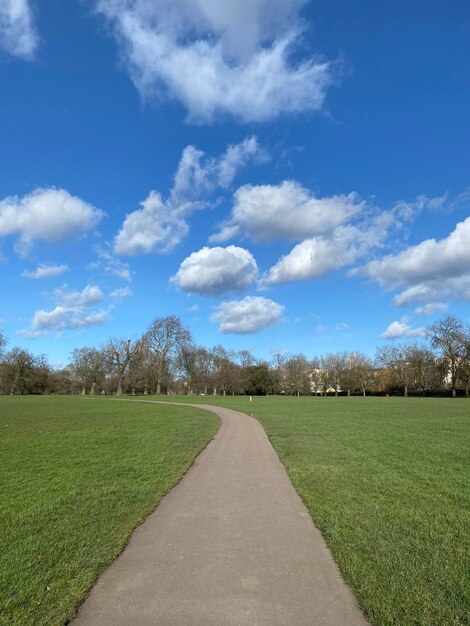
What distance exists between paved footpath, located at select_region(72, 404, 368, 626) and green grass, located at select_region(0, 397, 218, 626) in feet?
1.02

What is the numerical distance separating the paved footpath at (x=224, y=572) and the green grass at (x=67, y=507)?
0.31 metres

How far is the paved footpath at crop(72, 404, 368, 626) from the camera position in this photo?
375 centimetres

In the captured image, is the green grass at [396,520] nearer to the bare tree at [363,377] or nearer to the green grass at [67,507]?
the green grass at [67,507]

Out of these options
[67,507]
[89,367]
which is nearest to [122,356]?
[89,367]

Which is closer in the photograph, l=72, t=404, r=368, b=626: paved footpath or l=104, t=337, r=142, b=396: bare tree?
l=72, t=404, r=368, b=626: paved footpath

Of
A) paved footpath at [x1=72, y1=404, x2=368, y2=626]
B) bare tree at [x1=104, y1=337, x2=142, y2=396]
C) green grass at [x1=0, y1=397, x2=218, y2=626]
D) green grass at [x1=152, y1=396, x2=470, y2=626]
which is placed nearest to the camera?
paved footpath at [x1=72, y1=404, x2=368, y2=626]

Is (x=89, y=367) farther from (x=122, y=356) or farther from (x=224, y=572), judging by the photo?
(x=224, y=572)

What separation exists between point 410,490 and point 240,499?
3.54 m

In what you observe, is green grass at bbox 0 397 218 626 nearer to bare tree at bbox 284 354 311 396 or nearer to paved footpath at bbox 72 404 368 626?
paved footpath at bbox 72 404 368 626

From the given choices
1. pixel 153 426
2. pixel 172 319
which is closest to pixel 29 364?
pixel 172 319

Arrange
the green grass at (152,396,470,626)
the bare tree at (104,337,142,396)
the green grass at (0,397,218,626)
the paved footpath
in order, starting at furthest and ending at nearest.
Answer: the bare tree at (104,337,142,396)
the green grass at (0,397,218,626)
the green grass at (152,396,470,626)
the paved footpath

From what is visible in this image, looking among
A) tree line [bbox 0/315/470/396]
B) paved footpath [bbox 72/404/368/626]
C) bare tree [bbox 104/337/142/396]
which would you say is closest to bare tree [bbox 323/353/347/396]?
tree line [bbox 0/315/470/396]

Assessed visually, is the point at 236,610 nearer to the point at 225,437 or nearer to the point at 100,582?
the point at 100,582

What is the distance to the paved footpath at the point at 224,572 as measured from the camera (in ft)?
12.3
